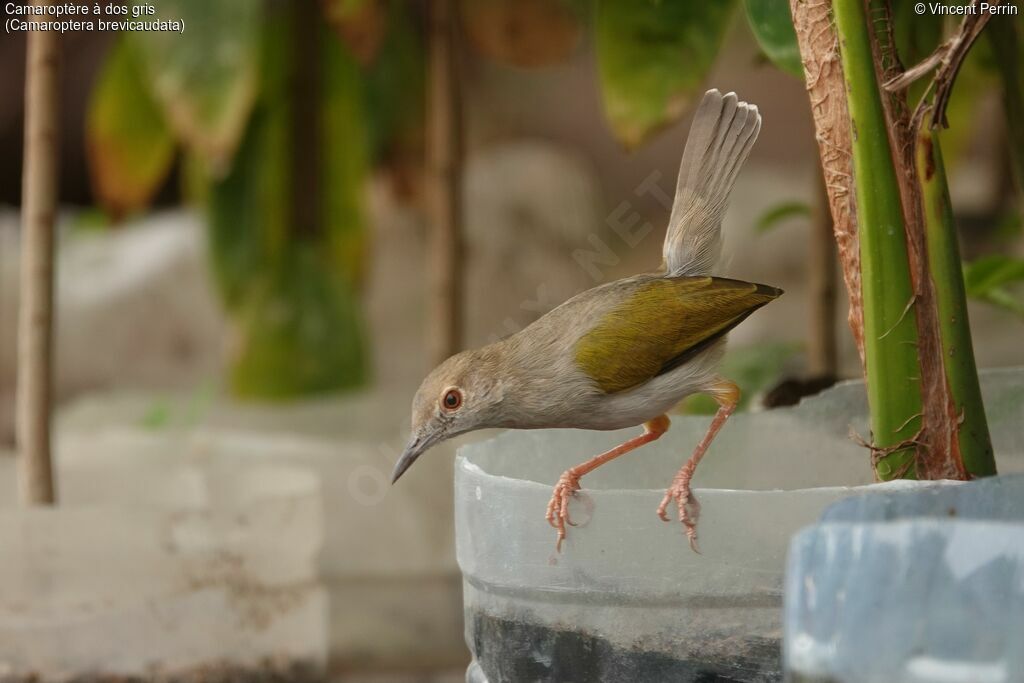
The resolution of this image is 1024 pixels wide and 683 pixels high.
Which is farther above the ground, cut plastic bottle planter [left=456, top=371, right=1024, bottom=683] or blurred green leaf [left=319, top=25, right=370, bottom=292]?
blurred green leaf [left=319, top=25, right=370, bottom=292]

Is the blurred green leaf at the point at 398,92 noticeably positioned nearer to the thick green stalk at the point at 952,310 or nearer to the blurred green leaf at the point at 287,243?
the blurred green leaf at the point at 287,243

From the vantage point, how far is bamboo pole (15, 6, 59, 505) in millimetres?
1577

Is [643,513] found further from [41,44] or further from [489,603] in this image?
[41,44]

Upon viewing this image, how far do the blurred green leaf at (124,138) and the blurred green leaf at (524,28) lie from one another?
3.44 feet

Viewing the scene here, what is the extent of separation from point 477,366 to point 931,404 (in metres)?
Answer: 0.41

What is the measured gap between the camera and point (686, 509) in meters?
0.97

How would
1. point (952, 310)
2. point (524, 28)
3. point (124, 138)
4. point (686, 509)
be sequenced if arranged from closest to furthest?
point (686, 509) → point (952, 310) → point (524, 28) → point (124, 138)

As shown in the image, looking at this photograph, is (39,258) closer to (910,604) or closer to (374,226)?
(910,604)

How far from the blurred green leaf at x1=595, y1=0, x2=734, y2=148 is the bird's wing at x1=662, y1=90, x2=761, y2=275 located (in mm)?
485

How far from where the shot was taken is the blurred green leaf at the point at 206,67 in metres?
2.45

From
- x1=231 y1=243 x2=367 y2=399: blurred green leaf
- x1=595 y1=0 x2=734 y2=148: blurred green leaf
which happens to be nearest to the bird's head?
x1=595 y1=0 x2=734 y2=148: blurred green leaf

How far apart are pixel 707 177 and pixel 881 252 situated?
206 mm

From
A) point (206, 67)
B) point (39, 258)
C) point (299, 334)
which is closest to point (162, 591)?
point (39, 258)

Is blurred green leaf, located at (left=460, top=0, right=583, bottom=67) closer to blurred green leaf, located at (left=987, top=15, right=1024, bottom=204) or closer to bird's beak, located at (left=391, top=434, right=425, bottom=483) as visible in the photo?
blurred green leaf, located at (left=987, top=15, right=1024, bottom=204)
